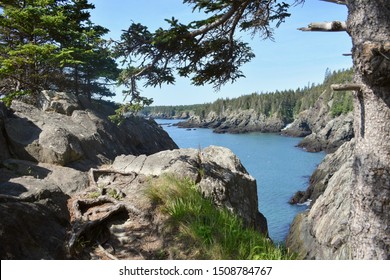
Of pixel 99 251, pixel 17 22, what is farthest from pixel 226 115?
pixel 99 251

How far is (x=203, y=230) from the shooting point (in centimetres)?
586

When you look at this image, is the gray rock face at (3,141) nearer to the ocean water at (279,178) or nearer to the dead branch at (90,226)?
the dead branch at (90,226)

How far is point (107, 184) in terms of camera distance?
9.41m

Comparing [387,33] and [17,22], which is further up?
[17,22]

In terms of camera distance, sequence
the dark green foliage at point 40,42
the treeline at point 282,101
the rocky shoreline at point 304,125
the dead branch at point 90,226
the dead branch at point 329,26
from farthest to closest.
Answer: the treeline at point 282,101 < the rocky shoreline at point 304,125 < the dark green foliage at point 40,42 < the dead branch at point 90,226 < the dead branch at point 329,26

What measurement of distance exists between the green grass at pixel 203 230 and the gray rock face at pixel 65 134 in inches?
226

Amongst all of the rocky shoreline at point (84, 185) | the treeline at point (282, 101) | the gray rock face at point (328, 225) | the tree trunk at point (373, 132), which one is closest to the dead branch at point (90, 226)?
the rocky shoreline at point (84, 185)

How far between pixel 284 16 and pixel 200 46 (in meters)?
2.71

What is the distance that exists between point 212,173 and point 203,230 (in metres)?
3.34

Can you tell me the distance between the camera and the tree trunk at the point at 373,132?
14.6ft

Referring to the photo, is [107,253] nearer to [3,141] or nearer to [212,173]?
[212,173]

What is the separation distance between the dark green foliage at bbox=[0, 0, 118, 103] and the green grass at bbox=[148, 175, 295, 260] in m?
9.21

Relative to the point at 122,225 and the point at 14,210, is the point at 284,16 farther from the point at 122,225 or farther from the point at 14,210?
the point at 14,210

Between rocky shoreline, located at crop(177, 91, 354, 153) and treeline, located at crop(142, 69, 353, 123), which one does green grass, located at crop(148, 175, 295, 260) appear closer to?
rocky shoreline, located at crop(177, 91, 354, 153)
